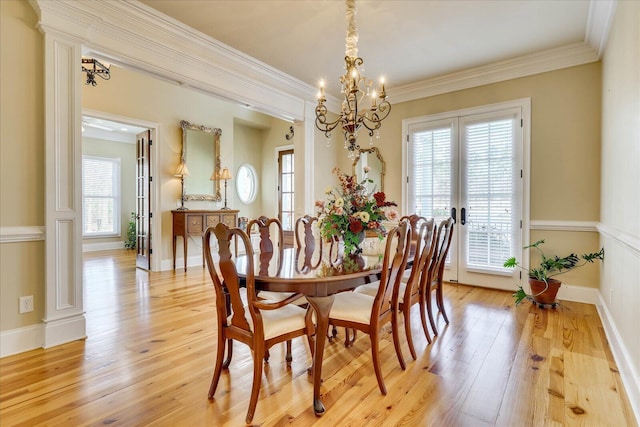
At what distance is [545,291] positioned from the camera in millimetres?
3480

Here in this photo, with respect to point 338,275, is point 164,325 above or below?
below

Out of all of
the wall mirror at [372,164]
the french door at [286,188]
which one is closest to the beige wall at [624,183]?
the wall mirror at [372,164]

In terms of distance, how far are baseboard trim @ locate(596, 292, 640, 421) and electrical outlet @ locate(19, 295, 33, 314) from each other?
3888mm

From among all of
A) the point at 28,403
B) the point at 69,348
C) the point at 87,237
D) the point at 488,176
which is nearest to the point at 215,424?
the point at 28,403

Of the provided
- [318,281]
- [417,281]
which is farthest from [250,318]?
[417,281]

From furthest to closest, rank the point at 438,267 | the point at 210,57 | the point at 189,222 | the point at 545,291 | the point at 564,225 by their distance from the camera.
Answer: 1. the point at 189,222
2. the point at 564,225
3. the point at 210,57
4. the point at 545,291
5. the point at 438,267

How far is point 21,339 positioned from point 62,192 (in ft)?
3.66

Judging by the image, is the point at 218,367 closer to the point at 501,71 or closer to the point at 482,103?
the point at 482,103

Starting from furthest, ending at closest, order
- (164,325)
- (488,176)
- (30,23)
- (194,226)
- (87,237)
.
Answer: (87,237), (194,226), (488,176), (164,325), (30,23)

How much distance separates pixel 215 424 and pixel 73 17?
10.1ft

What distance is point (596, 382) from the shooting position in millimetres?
2035

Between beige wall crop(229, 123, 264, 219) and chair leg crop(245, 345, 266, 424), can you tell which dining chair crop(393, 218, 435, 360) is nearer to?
chair leg crop(245, 345, 266, 424)

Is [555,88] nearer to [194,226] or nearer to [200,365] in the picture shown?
[200,365]

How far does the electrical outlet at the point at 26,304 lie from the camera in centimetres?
244
